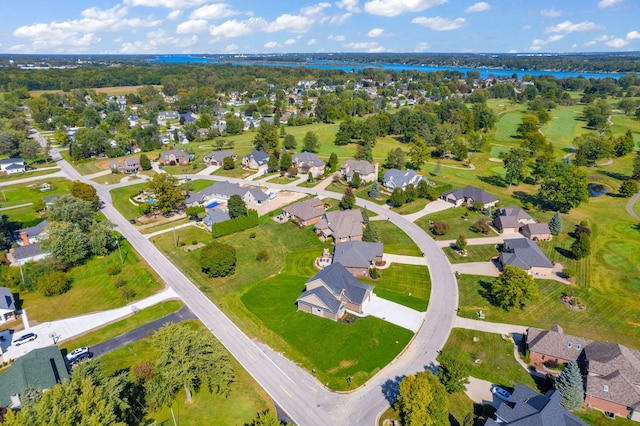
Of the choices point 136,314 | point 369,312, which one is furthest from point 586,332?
point 136,314

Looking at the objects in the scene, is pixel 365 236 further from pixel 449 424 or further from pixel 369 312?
pixel 449 424

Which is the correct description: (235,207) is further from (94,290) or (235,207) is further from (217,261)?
(94,290)

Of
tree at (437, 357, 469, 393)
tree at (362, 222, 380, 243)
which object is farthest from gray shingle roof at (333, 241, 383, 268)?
tree at (437, 357, 469, 393)

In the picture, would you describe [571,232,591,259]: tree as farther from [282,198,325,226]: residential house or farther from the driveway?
[282,198,325,226]: residential house

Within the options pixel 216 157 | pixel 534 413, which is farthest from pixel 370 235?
pixel 216 157

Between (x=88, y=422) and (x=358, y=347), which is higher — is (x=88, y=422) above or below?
above
